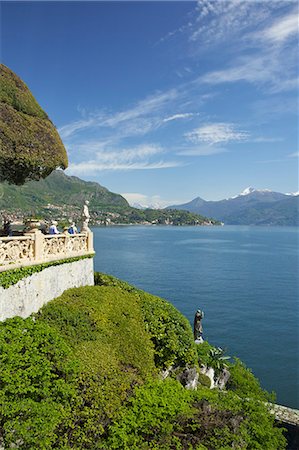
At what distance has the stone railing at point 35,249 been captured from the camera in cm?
1125

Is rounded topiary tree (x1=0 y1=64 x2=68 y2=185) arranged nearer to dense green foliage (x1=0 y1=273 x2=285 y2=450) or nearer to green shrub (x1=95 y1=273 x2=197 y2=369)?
dense green foliage (x1=0 y1=273 x2=285 y2=450)

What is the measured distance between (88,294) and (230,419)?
289 inches

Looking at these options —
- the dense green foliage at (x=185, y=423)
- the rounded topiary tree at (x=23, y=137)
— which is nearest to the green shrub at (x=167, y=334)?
the dense green foliage at (x=185, y=423)

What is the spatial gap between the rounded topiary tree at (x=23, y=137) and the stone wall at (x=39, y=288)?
420 cm

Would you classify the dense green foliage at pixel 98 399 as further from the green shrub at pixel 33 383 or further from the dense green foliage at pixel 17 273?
the dense green foliage at pixel 17 273

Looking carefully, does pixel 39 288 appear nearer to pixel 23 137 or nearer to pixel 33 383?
pixel 33 383

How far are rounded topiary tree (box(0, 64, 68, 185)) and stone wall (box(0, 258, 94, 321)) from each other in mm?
4200

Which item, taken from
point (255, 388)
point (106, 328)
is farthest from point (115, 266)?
point (106, 328)

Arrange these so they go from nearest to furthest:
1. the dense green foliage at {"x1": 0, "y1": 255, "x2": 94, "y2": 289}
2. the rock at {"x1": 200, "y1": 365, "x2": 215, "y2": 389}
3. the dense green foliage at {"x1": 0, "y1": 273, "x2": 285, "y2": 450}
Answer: the dense green foliage at {"x1": 0, "y1": 273, "x2": 285, "y2": 450} < the dense green foliage at {"x1": 0, "y1": 255, "x2": 94, "y2": 289} < the rock at {"x1": 200, "y1": 365, "x2": 215, "y2": 389}

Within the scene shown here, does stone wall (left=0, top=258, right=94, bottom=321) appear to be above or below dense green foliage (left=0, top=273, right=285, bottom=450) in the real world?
above

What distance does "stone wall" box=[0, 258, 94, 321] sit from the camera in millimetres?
Answer: 11219

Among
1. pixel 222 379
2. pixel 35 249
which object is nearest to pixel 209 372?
pixel 222 379

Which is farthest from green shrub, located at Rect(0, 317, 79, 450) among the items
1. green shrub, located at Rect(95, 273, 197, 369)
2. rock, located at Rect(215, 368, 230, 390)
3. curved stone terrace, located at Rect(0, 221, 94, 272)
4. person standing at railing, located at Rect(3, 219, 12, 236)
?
rock, located at Rect(215, 368, 230, 390)

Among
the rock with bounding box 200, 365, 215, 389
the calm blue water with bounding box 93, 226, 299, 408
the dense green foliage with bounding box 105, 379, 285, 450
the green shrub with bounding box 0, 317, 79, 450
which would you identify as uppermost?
the green shrub with bounding box 0, 317, 79, 450
